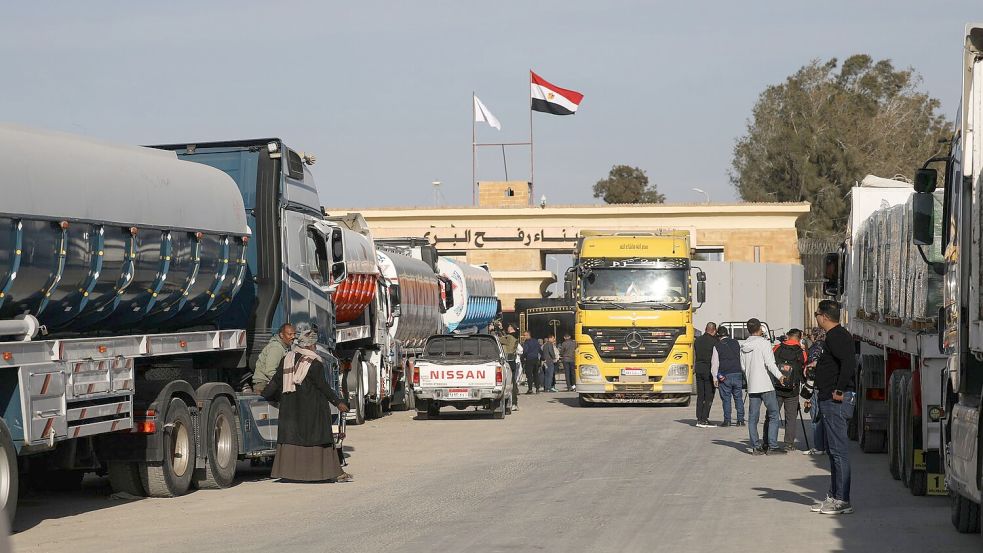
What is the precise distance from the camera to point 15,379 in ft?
37.6

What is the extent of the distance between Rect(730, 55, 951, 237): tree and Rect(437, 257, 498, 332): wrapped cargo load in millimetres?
38371

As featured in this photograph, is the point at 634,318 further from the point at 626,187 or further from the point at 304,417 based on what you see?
the point at 626,187

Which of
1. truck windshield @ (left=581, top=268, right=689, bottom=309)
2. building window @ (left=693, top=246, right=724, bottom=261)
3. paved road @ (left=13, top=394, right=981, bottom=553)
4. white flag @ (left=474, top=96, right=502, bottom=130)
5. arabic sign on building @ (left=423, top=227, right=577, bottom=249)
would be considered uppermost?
white flag @ (left=474, top=96, right=502, bottom=130)

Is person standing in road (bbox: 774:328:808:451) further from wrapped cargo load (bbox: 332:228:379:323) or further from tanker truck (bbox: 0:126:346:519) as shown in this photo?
wrapped cargo load (bbox: 332:228:379:323)

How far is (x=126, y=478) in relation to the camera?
1445 centimetres

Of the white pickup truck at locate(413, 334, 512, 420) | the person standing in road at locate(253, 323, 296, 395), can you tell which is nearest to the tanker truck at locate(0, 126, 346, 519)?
the person standing in road at locate(253, 323, 296, 395)

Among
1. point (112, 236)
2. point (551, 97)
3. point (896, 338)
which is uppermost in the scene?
point (551, 97)

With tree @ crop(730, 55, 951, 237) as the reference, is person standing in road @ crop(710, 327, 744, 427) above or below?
below

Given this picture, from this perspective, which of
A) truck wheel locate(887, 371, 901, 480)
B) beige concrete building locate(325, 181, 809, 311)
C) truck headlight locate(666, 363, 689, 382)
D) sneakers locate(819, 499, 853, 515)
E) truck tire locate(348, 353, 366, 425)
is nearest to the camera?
sneakers locate(819, 499, 853, 515)

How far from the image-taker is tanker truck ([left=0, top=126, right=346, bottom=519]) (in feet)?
38.2

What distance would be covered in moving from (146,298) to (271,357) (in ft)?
8.81

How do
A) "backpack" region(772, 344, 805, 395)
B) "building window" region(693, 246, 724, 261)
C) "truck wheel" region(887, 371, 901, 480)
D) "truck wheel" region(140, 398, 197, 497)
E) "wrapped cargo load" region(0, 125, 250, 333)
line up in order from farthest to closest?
"building window" region(693, 246, 724, 261), "backpack" region(772, 344, 805, 395), "truck wheel" region(887, 371, 901, 480), "truck wheel" region(140, 398, 197, 497), "wrapped cargo load" region(0, 125, 250, 333)

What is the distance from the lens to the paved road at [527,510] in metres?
11.0

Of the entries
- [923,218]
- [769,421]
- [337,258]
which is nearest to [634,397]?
[769,421]
